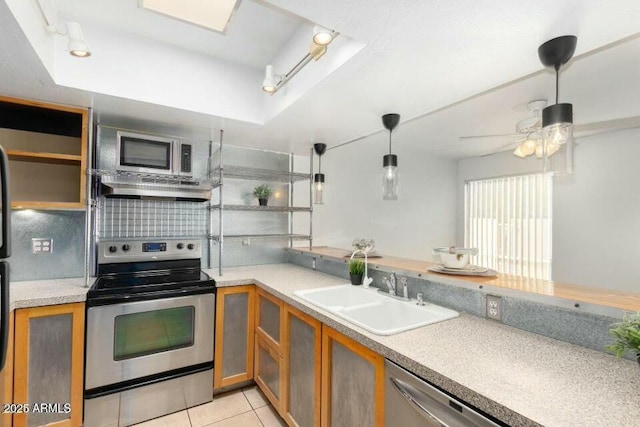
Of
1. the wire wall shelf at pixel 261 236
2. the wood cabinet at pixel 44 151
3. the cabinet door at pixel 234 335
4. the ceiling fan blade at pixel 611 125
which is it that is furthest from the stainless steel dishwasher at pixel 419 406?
the ceiling fan blade at pixel 611 125

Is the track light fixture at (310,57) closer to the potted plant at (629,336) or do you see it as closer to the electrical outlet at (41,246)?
the potted plant at (629,336)

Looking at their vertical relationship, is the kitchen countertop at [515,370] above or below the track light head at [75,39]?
below

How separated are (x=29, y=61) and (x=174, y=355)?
1.86 m

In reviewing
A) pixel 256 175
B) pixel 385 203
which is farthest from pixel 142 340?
pixel 385 203

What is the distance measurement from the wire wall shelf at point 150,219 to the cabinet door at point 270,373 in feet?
3.81

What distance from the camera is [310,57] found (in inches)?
64.3

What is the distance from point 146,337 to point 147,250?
0.70m

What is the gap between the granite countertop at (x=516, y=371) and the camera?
781 millimetres

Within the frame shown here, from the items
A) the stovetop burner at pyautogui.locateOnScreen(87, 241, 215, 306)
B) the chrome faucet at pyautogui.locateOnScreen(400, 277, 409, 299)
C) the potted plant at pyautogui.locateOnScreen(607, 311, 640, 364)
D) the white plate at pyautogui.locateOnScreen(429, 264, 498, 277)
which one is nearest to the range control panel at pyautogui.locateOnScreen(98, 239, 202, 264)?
the stovetop burner at pyautogui.locateOnScreen(87, 241, 215, 306)

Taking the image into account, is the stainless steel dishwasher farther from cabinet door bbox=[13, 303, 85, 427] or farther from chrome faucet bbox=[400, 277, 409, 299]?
cabinet door bbox=[13, 303, 85, 427]

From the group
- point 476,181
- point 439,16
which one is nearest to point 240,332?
point 439,16

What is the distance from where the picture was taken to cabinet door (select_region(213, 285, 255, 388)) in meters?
2.28

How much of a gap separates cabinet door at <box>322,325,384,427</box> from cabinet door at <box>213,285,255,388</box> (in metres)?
1.01

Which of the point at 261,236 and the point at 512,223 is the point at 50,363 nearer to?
the point at 261,236
